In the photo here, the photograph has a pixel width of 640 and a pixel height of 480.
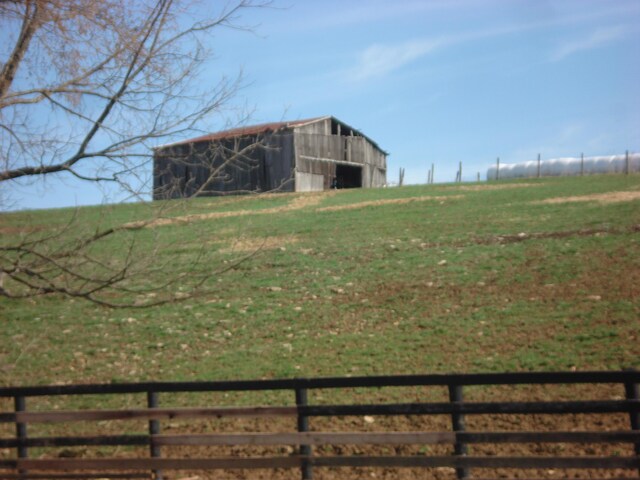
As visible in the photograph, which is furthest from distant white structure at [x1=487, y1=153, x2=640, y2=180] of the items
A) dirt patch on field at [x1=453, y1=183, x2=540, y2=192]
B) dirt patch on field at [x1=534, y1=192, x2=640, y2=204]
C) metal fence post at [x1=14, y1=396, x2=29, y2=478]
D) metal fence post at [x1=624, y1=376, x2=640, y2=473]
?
metal fence post at [x1=14, y1=396, x2=29, y2=478]

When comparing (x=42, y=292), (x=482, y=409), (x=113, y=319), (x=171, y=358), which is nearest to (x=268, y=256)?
(x=113, y=319)

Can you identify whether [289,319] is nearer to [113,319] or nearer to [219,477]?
[113,319]

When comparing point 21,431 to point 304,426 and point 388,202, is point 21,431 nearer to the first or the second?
point 304,426

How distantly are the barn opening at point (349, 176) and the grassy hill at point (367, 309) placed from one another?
26.6 metres

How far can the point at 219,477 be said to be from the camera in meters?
8.02

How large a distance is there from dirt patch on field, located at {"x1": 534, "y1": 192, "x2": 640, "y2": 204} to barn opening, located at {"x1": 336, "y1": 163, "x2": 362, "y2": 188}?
23.6m

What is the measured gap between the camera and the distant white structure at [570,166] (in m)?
47.8

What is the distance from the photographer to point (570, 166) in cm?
5078

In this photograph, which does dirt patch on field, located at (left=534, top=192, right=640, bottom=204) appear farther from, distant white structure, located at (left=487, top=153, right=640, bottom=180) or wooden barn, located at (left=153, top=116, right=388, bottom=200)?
distant white structure, located at (left=487, top=153, right=640, bottom=180)

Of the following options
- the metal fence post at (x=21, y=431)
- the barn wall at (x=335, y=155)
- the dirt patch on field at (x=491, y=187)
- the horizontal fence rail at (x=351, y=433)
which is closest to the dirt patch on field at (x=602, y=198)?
the dirt patch on field at (x=491, y=187)

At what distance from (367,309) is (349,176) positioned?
37.0 meters

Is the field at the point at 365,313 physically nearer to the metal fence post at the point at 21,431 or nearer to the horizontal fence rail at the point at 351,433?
the metal fence post at the point at 21,431

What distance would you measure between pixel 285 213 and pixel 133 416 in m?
23.7

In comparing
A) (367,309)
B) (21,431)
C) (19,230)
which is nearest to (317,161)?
(367,309)
